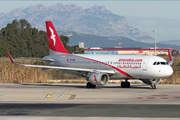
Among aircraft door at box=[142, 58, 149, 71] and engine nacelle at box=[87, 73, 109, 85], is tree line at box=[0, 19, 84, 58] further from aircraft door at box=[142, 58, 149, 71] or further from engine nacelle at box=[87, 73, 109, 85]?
aircraft door at box=[142, 58, 149, 71]

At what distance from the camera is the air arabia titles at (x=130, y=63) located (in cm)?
3184

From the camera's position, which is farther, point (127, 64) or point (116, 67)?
point (116, 67)

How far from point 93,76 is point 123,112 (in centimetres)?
1545

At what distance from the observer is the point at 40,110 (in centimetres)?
1728

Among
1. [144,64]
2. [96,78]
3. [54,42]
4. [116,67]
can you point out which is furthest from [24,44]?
[144,64]

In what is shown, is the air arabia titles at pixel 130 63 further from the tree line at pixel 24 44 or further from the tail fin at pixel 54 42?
the tree line at pixel 24 44

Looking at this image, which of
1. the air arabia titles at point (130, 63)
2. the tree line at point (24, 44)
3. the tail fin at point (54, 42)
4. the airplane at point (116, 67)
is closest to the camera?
the airplane at point (116, 67)

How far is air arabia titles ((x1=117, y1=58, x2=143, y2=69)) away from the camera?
3184cm

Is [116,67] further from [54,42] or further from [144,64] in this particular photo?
[54,42]

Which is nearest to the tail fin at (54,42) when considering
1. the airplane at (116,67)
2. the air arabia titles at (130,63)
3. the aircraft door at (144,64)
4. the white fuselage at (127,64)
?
the airplane at (116,67)

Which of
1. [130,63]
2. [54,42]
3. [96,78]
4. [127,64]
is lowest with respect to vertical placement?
[96,78]

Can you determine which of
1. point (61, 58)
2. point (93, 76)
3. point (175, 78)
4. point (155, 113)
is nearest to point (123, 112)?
point (155, 113)

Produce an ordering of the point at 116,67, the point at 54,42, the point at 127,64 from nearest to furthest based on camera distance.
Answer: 1. the point at 127,64
2. the point at 116,67
3. the point at 54,42

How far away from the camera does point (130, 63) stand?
106 feet
